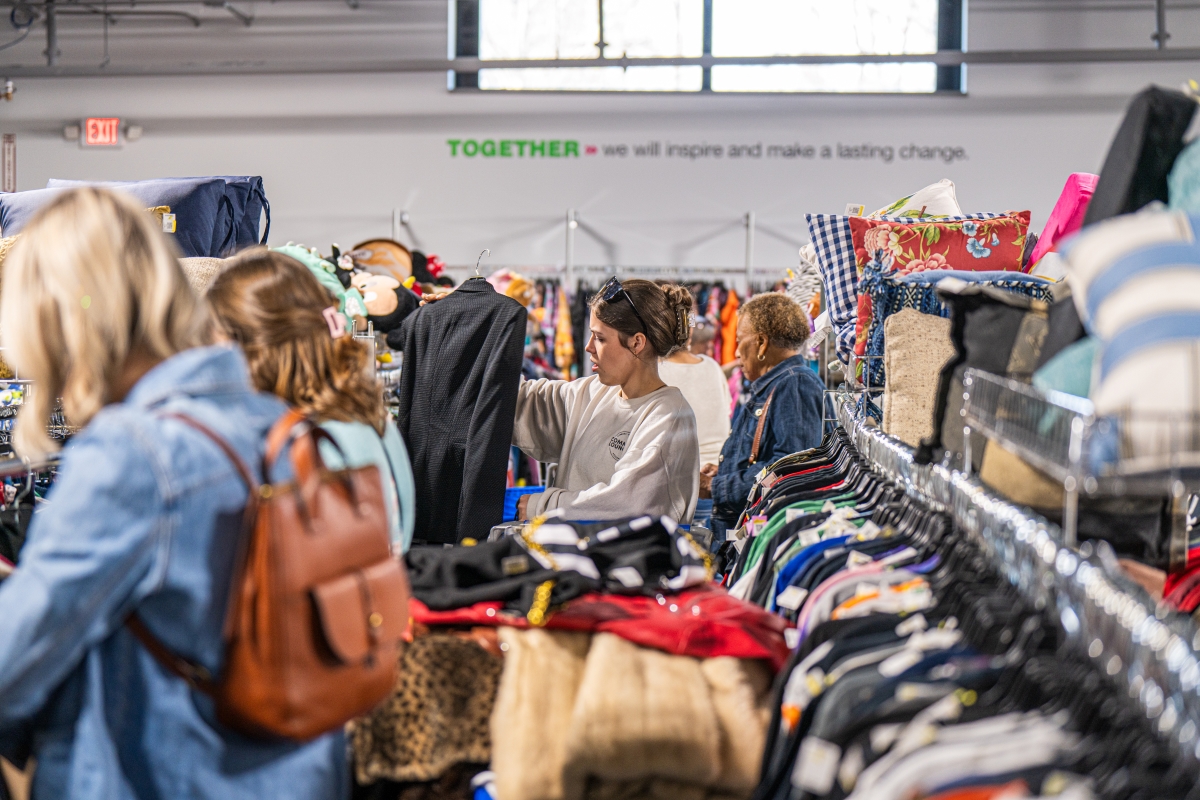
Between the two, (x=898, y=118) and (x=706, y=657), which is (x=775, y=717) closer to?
(x=706, y=657)

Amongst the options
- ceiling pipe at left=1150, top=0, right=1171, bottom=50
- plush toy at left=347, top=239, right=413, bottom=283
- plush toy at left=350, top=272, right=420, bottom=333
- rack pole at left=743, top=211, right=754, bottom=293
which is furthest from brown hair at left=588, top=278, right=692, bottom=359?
ceiling pipe at left=1150, top=0, right=1171, bottom=50

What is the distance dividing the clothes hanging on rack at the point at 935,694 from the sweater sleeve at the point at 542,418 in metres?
1.47

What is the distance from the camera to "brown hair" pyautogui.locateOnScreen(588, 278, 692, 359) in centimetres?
295

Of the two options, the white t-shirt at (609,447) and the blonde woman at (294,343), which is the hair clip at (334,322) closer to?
the blonde woman at (294,343)

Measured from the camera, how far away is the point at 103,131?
27.4 ft

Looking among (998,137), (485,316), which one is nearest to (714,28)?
(998,137)

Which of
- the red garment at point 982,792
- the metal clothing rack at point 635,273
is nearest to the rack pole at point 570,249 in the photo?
the metal clothing rack at point 635,273

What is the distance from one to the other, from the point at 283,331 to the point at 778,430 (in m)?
2.21

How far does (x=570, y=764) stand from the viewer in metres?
1.36

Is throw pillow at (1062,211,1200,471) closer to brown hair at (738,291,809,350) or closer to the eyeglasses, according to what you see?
the eyeglasses

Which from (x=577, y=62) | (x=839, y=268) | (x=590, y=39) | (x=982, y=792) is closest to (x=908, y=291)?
(x=839, y=268)

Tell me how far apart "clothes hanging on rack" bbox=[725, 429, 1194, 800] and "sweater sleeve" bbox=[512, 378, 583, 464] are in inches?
57.9

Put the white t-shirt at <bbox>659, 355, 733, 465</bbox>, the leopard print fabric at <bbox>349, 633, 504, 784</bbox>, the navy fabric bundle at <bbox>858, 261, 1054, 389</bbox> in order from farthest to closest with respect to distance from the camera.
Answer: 1. the white t-shirt at <bbox>659, 355, 733, 465</bbox>
2. the navy fabric bundle at <bbox>858, 261, 1054, 389</bbox>
3. the leopard print fabric at <bbox>349, 633, 504, 784</bbox>

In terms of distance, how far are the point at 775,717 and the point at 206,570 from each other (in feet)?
2.76
